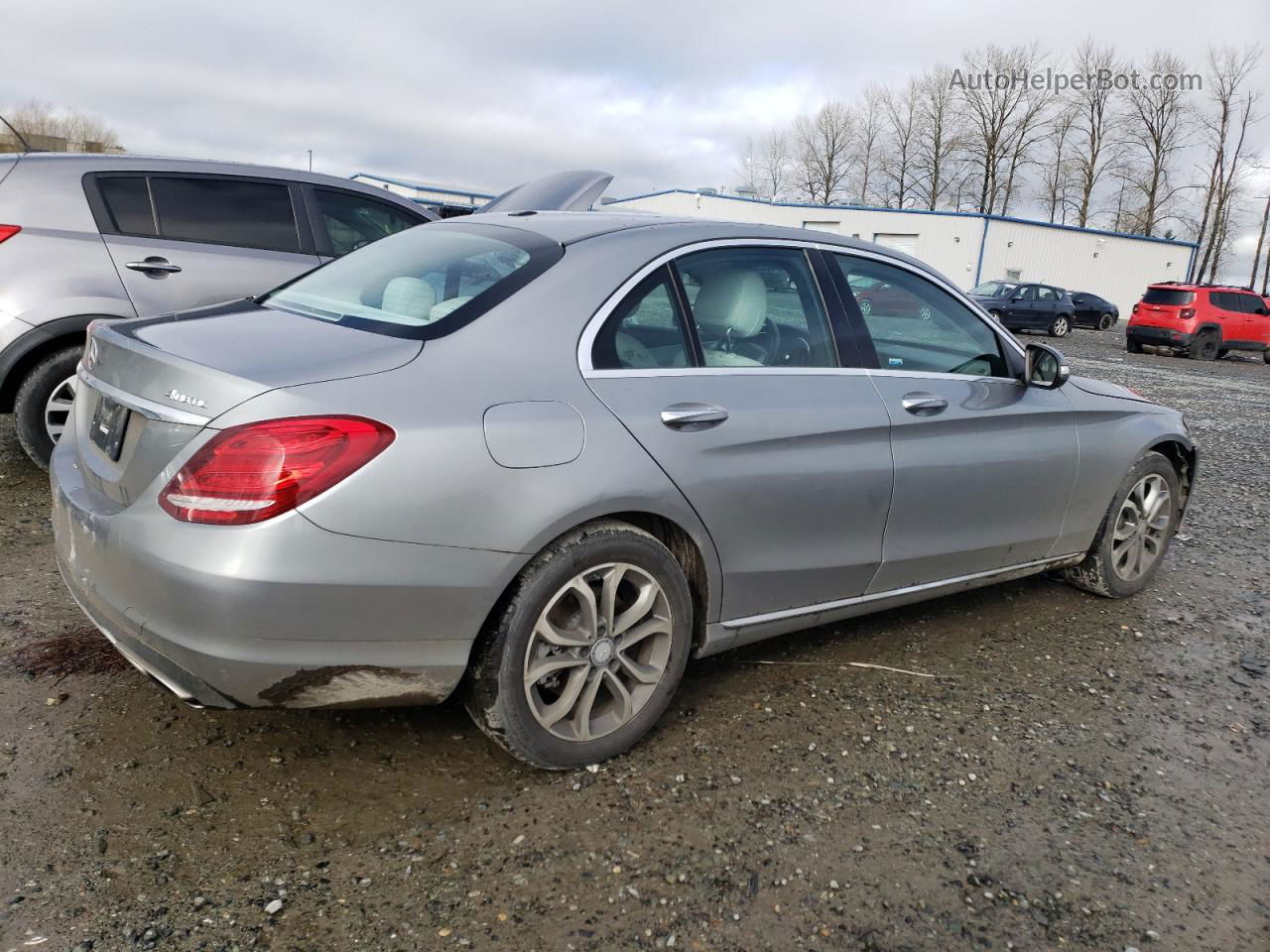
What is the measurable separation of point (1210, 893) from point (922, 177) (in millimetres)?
69472

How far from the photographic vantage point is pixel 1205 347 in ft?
77.2

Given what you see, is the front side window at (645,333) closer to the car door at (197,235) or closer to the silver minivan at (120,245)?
the silver minivan at (120,245)

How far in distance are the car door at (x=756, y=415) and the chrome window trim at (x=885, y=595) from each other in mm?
25

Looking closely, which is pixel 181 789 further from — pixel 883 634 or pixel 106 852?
pixel 883 634

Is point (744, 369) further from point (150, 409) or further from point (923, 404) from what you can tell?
point (150, 409)

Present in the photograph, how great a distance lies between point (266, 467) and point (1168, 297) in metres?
25.3

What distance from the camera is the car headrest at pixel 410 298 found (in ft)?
9.04

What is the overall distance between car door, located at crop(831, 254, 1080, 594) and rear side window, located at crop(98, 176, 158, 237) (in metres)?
3.95

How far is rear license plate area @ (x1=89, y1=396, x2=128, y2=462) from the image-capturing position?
2496mm

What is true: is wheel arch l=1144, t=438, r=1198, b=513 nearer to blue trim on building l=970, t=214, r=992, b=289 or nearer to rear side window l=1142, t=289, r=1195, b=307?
rear side window l=1142, t=289, r=1195, b=307

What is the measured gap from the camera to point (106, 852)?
232 centimetres

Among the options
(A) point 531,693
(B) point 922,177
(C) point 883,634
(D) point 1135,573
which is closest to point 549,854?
(A) point 531,693

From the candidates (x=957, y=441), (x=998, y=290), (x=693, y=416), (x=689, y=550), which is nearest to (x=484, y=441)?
(x=693, y=416)

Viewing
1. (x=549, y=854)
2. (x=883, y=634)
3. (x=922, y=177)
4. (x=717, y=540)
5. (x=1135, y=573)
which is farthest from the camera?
(x=922, y=177)
